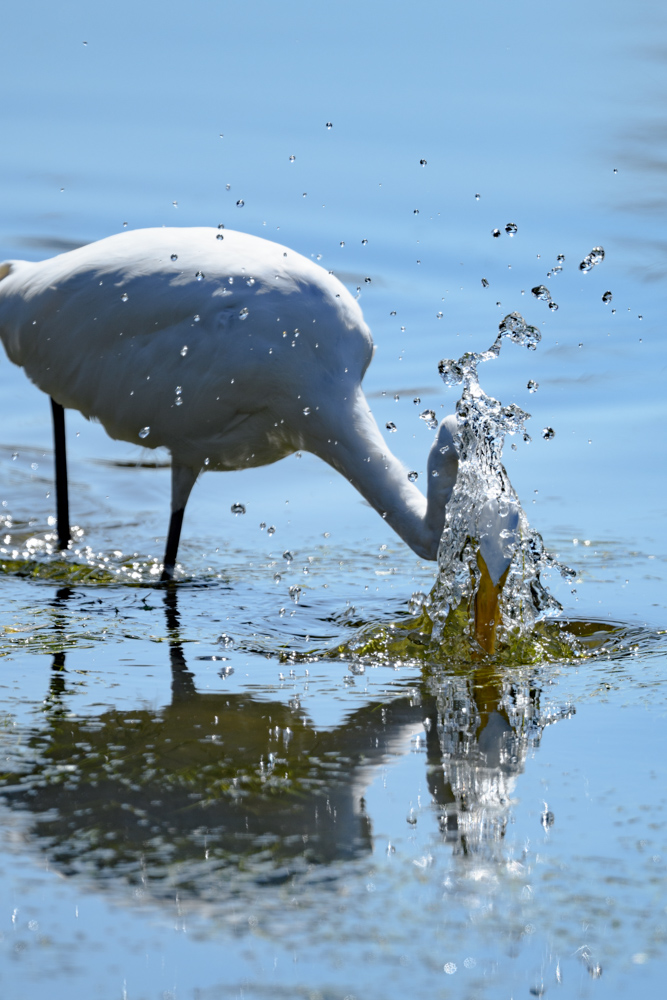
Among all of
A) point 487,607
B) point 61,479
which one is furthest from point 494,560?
point 61,479

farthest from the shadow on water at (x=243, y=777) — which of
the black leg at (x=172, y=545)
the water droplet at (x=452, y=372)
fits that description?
the black leg at (x=172, y=545)

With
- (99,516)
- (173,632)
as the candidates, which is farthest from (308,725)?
(99,516)

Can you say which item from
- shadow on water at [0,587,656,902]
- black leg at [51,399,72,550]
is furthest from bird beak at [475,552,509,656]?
black leg at [51,399,72,550]

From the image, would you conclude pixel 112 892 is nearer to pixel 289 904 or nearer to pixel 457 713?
pixel 289 904

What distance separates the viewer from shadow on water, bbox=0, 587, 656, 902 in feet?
8.38

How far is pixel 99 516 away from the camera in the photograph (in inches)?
306

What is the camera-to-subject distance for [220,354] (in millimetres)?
5648

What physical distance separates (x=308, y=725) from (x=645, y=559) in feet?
9.32

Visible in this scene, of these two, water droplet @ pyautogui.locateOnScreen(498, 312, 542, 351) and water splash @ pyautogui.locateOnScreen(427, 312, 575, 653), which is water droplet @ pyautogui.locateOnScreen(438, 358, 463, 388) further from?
water droplet @ pyautogui.locateOnScreen(498, 312, 542, 351)

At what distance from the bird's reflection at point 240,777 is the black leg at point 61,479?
2918mm

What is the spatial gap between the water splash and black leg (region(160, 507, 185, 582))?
158 cm

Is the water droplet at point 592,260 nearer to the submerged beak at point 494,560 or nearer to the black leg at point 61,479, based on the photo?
the submerged beak at point 494,560

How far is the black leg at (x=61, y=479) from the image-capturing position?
6852 millimetres

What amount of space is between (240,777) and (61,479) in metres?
4.20
